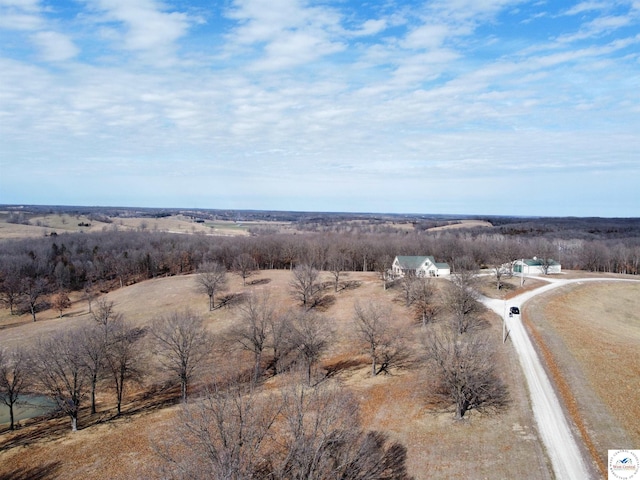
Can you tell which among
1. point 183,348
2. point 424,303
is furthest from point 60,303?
point 424,303

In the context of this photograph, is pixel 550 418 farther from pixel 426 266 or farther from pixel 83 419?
pixel 426 266

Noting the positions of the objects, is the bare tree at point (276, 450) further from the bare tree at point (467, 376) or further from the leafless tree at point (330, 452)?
the bare tree at point (467, 376)

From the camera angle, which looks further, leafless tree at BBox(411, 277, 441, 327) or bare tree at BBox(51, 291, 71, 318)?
bare tree at BBox(51, 291, 71, 318)

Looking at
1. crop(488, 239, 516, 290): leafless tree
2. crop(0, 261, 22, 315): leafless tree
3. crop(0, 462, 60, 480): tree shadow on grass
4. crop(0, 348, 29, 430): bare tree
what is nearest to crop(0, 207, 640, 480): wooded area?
crop(0, 348, 29, 430): bare tree

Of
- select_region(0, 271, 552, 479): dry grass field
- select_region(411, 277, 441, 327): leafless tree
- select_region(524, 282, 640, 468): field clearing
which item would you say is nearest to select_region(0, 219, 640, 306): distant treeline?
select_region(524, 282, 640, 468): field clearing

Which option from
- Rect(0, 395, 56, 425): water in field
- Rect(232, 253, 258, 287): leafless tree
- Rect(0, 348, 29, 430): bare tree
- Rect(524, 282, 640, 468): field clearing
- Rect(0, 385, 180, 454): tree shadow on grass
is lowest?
Rect(0, 395, 56, 425): water in field

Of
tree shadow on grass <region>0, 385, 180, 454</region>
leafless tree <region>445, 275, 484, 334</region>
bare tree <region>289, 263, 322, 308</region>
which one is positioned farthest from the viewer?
bare tree <region>289, 263, 322, 308</region>

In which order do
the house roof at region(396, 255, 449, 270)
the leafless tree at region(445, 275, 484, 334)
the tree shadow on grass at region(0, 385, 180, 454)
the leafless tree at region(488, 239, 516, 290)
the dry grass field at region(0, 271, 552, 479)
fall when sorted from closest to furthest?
the dry grass field at region(0, 271, 552, 479)
the tree shadow on grass at region(0, 385, 180, 454)
the leafless tree at region(445, 275, 484, 334)
the leafless tree at region(488, 239, 516, 290)
the house roof at region(396, 255, 449, 270)

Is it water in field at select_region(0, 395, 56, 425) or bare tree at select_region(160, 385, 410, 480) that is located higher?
bare tree at select_region(160, 385, 410, 480)

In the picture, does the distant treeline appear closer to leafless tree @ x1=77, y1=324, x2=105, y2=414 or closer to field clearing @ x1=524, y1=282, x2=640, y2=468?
field clearing @ x1=524, y1=282, x2=640, y2=468
